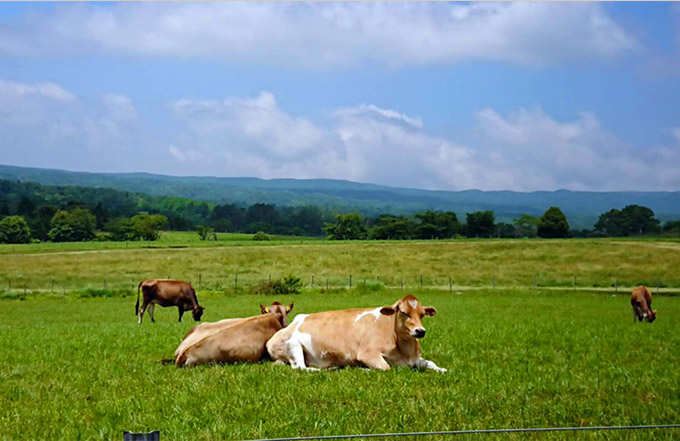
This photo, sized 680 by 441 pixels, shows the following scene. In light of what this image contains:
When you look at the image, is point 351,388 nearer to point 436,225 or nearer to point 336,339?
point 336,339

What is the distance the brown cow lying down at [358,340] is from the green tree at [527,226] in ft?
476

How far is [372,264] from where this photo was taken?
86.7m

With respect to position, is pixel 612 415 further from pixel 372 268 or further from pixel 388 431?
pixel 372 268

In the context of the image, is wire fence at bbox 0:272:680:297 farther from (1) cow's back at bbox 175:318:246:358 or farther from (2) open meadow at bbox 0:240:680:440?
(1) cow's back at bbox 175:318:246:358

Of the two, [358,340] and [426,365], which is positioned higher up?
[358,340]

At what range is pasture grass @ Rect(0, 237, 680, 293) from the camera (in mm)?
70500

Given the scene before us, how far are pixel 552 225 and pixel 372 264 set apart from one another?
247 ft

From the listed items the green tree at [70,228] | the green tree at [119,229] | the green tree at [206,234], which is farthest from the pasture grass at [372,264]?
the green tree at [206,234]

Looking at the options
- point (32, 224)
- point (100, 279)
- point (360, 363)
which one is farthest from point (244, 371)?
point (32, 224)

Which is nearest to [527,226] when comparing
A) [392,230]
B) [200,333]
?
[392,230]

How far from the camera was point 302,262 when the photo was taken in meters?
86.9

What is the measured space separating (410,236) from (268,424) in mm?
142012

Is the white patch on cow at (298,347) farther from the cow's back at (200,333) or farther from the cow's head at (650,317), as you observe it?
the cow's head at (650,317)

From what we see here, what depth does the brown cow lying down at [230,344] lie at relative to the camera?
1160 cm
